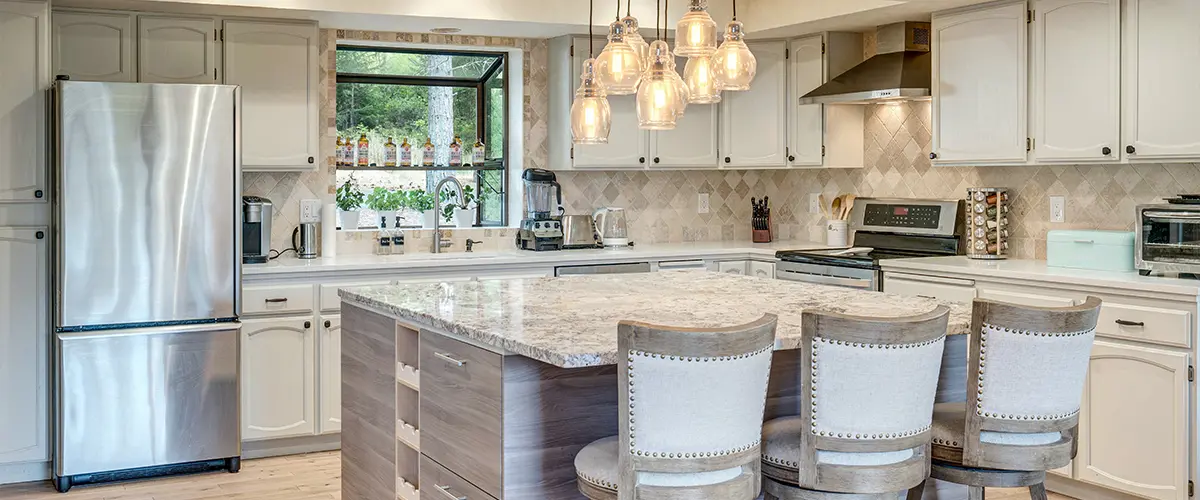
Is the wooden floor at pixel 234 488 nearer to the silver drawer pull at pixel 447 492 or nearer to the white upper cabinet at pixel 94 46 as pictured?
the silver drawer pull at pixel 447 492

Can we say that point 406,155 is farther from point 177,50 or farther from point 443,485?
point 443,485

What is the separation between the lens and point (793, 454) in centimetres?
252

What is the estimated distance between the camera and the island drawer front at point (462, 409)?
2.66m

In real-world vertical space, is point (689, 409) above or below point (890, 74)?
below

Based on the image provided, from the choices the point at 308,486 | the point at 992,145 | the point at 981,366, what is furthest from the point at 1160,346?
the point at 308,486

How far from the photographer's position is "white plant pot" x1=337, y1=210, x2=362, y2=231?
5758 mm

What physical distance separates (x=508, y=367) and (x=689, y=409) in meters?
0.52

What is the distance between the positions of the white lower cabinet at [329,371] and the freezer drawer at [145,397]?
1.33 ft

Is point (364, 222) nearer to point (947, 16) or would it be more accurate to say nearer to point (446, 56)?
point (446, 56)

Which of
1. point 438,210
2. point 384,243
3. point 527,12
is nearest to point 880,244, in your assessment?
point 527,12

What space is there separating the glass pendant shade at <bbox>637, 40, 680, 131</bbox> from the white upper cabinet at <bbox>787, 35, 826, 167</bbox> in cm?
286

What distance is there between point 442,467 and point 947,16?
327 cm

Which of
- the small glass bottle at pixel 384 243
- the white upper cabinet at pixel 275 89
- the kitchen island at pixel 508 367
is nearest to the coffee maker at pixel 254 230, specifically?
the white upper cabinet at pixel 275 89

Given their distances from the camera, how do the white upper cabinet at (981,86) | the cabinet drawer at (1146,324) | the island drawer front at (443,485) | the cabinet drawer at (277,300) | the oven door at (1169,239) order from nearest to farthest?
the island drawer front at (443,485), the cabinet drawer at (1146,324), the oven door at (1169,239), the white upper cabinet at (981,86), the cabinet drawer at (277,300)
